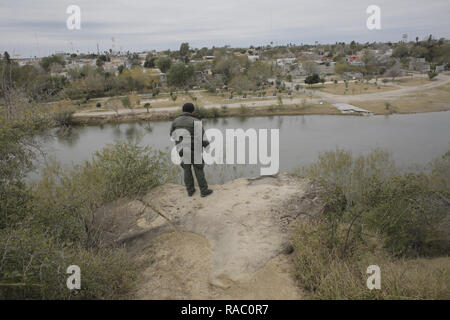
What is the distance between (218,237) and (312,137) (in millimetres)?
18941

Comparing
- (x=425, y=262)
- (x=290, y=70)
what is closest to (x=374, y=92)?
(x=290, y=70)

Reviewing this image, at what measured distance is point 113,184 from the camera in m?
6.32

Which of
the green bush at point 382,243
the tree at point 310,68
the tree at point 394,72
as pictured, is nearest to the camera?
the green bush at point 382,243

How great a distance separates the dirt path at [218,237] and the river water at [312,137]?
19.6 ft

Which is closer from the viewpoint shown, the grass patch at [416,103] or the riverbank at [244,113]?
the grass patch at [416,103]

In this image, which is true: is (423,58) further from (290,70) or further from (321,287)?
(321,287)

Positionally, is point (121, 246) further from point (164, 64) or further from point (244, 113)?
point (164, 64)

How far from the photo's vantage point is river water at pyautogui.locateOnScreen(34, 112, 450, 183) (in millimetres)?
15805

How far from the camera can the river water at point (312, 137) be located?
51.9 ft

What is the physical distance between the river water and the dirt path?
19.6 feet

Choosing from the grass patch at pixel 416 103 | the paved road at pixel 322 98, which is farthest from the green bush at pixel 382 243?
the paved road at pixel 322 98

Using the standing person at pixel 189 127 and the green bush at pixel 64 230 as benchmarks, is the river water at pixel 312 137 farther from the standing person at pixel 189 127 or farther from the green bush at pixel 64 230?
the standing person at pixel 189 127

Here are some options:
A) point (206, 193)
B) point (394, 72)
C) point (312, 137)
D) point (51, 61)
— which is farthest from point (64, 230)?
point (51, 61)

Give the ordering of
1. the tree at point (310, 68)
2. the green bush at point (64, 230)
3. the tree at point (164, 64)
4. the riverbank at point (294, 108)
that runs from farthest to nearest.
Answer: the tree at point (164, 64)
the tree at point (310, 68)
the riverbank at point (294, 108)
the green bush at point (64, 230)
